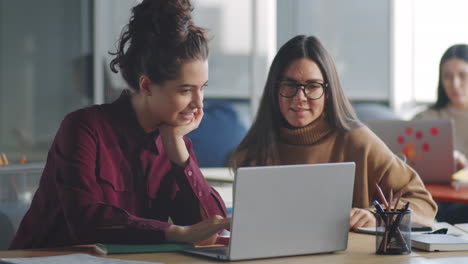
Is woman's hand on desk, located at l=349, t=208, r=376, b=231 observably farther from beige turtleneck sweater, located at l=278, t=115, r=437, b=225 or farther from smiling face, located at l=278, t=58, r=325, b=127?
smiling face, located at l=278, t=58, r=325, b=127

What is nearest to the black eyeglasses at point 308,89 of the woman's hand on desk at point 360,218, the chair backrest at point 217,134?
the woman's hand on desk at point 360,218

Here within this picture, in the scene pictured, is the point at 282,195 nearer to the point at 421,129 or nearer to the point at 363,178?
the point at 363,178

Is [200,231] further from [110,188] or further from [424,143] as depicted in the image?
[424,143]

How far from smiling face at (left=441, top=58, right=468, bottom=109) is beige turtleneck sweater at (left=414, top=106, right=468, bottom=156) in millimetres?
40

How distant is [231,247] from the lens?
1604 mm

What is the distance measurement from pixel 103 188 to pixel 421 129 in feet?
5.98

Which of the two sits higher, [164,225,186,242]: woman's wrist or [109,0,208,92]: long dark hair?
[109,0,208,92]: long dark hair

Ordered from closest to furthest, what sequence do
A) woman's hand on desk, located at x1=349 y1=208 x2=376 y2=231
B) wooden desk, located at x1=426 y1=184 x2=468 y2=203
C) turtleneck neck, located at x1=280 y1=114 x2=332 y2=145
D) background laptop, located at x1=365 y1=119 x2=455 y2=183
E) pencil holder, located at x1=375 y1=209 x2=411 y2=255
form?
pencil holder, located at x1=375 y1=209 x2=411 y2=255 → woman's hand on desk, located at x1=349 y1=208 x2=376 y2=231 → turtleneck neck, located at x1=280 y1=114 x2=332 y2=145 → wooden desk, located at x1=426 y1=184 x2=468 y2=203 → background laptop, located at x1=365 y1=119 x2=455 y2=183

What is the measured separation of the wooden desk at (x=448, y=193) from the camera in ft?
9.62

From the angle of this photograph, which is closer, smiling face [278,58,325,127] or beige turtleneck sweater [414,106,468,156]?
smiling face [278,58,325,127]

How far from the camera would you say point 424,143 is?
10.7 feet

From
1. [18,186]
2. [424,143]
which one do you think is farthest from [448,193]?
[18,186]

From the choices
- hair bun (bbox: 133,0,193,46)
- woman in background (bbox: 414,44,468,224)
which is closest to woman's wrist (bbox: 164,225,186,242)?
hair bun (bbox: 133,0,193,46)

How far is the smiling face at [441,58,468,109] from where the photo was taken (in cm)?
412
